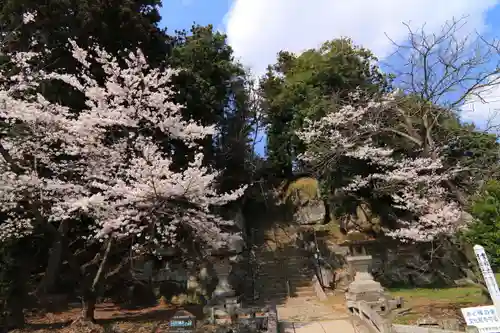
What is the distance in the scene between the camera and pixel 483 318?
5152mm

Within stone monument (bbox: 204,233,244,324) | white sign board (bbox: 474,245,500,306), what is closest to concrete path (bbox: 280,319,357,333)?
stone monument (bbox: 204,233,244,324)

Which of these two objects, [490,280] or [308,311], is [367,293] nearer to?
[308,311]

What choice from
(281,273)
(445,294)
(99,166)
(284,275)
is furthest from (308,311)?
(99,166)

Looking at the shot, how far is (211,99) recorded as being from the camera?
47.6ft

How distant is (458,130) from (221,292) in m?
10.2

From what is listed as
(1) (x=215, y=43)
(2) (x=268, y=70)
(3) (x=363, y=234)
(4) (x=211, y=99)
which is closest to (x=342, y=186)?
(3) (x=363, y=234)

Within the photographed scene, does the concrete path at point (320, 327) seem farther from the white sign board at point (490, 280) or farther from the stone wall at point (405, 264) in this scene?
the stone wall at point (405, 264)

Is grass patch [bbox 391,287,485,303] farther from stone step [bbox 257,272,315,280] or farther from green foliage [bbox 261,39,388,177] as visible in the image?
green foliage [bbox 261,39,388,177]

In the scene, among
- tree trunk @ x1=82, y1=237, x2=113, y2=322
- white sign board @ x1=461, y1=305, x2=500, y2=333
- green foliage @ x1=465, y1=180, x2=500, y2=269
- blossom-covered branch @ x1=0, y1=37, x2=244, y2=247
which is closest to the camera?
white sign board @ x1=461, y1=305, x2=500, y2=333

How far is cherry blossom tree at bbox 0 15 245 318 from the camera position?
28.9ft

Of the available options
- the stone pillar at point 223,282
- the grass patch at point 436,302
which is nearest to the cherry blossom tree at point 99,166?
the stone pillar at point 223,282

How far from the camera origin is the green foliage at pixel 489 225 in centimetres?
759

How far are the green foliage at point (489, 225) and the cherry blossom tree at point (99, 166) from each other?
6.34m

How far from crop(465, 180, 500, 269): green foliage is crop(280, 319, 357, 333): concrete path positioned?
139 inches
